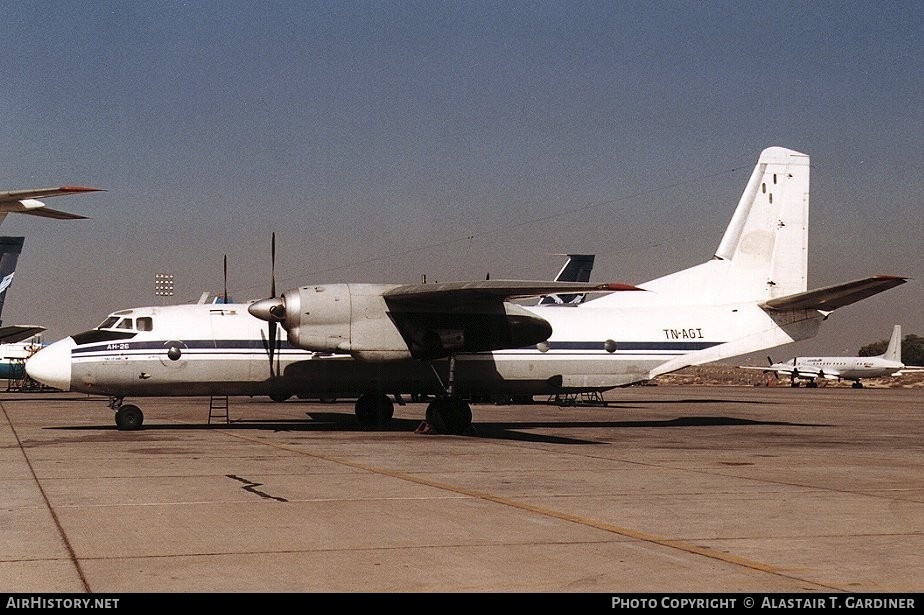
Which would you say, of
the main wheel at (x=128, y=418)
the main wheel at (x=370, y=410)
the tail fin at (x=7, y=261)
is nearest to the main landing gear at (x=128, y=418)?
the main wheel at (x=128, y=418)

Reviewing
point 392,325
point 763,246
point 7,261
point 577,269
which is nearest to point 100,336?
point 392,325

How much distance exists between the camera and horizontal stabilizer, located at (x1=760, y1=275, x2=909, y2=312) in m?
25.1

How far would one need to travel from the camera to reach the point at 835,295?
2747 centimetres

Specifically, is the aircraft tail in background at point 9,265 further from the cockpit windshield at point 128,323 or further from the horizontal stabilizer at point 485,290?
the horizontal stabilizer at point 485,290

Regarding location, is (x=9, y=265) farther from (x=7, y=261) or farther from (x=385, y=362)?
(x=385, y=362)

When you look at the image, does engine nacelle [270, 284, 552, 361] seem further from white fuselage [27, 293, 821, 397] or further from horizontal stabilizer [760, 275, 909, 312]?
horizontal stabilizer [760, 275, 909, 312]

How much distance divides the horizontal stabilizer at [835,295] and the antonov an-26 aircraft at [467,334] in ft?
0.17

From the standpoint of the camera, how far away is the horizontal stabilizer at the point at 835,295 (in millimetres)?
25078

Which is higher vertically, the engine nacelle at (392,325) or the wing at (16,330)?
the wing at (16,330)

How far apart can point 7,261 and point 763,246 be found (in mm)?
40709

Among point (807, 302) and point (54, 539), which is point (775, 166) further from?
point (54, 539)

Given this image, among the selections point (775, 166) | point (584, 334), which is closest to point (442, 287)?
point (584, 334)

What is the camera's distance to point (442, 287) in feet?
77.4

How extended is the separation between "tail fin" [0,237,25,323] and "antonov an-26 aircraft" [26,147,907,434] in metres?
31.2
